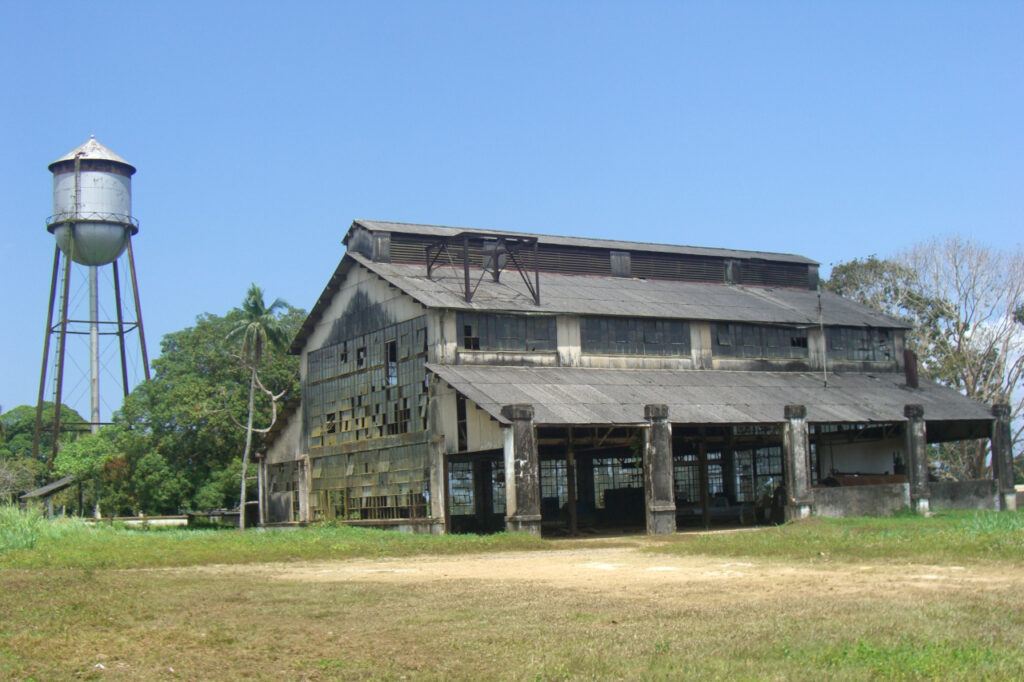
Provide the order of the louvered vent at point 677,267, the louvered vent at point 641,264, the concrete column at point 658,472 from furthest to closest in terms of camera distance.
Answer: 1. the louvered vent at point 677,267
2. the louvered vent at point 641,264
3. the concrete column at point 658,472

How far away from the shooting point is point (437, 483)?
113 ft

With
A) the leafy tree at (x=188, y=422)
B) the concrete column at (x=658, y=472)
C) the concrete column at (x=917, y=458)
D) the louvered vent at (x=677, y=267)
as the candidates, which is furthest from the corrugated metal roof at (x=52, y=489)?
the concrete column at (x=917, y=458)

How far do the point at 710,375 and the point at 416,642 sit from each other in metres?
29.4

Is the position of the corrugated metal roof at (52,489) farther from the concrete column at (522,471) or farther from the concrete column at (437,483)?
the concrete column at (522,471)

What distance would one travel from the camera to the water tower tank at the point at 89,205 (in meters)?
60.2

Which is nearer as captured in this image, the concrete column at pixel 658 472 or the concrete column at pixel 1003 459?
the concrete column at pixel 658 472

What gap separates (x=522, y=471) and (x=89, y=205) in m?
40.3

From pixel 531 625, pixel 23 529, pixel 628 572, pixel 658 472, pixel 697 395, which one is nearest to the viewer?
pixel 531 625

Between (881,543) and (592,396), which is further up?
(592,396)

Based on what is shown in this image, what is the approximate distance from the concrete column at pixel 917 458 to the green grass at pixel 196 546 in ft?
49.1

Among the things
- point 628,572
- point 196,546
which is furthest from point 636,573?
point 196,546

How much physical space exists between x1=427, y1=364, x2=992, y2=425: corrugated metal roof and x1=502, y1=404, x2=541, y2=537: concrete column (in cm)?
54

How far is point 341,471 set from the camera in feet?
133

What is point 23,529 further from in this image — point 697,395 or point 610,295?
point 610,295
